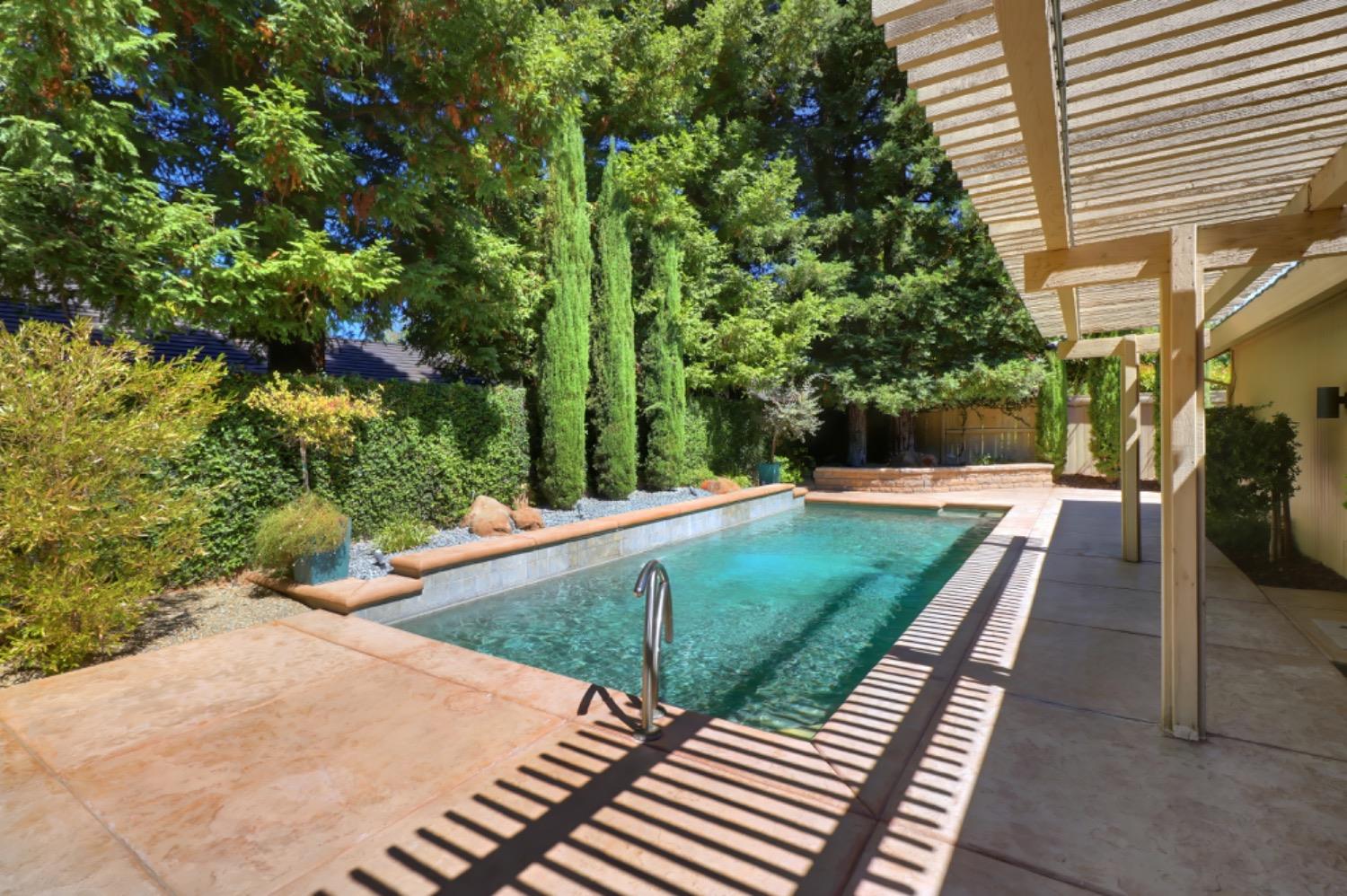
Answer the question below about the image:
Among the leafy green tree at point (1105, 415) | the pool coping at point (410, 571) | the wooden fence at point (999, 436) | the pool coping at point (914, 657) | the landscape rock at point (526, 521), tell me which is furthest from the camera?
the wooden fence at point (999, 436)

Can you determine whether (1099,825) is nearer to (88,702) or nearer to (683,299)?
(88,702)

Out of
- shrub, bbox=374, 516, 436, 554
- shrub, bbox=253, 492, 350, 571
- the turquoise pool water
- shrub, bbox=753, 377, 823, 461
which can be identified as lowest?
the turquoise pool water

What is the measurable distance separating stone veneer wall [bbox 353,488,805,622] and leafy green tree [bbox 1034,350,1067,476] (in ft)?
28.5

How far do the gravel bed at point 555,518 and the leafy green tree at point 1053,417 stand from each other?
344 inches

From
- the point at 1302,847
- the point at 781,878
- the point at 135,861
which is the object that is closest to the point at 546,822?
the point at 781,878

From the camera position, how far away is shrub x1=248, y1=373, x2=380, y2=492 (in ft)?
18.3

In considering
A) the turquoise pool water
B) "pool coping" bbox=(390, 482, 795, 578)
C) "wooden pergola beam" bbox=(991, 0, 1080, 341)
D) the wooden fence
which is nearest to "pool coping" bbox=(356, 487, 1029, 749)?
the turquoise pool water

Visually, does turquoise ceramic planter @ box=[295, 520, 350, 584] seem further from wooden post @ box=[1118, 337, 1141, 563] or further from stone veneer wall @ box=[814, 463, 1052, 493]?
stone veneer wall @ box=[814, 463, 1052, 493]

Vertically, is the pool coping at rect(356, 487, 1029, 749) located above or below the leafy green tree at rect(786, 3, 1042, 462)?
below

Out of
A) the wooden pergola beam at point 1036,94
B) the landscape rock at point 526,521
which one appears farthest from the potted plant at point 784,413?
the wooden pergola beam at point 1036,94

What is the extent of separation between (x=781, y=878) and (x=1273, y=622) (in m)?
4.36

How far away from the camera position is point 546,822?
2129 mm

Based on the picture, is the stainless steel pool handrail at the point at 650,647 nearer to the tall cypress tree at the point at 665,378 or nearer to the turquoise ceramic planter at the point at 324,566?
the turquoise ceramic planter at the point at 324,566

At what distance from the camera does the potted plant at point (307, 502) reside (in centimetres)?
523
